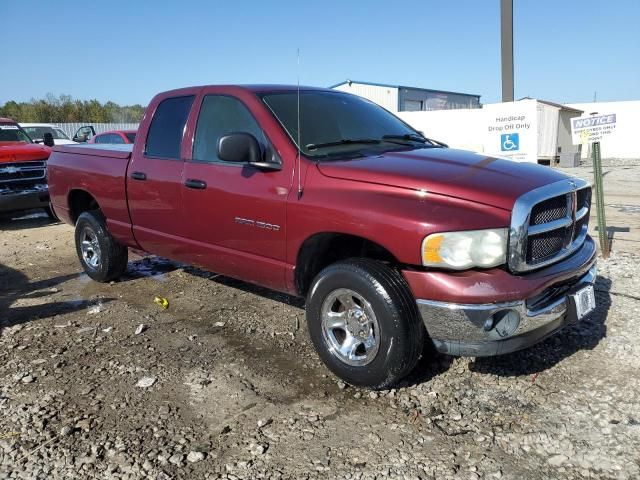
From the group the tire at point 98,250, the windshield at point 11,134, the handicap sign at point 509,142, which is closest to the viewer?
the tire at point 98,250

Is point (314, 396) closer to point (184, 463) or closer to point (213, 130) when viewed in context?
point (184, 463)

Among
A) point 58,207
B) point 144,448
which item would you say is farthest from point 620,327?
point 58,207

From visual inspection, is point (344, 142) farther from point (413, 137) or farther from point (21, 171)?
point (21, 171)

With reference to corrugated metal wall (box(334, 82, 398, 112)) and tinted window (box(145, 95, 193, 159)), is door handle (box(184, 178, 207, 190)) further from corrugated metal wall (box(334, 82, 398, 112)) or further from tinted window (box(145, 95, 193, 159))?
corrugated metal wall (box(334, 82, 398, 112))

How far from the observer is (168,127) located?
15.8ft

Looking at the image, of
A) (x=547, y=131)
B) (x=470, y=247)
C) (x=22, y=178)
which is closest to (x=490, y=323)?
(x=470, y=247)

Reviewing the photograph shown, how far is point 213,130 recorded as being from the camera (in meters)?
4.39

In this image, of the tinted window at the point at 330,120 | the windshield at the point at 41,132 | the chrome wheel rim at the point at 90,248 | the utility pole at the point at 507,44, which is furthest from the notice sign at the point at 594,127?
the windshield at the point at 41,132

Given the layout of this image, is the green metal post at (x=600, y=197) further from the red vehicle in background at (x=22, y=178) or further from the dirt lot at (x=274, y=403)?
the red vehicle in background at (x=22, y=178)

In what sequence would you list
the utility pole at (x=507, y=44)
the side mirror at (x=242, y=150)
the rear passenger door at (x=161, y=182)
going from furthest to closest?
1. the utility pole at (x=507, y=44)
2. the rear passenger door at (x=161, y=182)
3. the side mirror at (x=242, y=150)

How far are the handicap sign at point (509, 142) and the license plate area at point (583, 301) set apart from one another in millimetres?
8978

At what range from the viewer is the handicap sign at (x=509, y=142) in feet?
38.8

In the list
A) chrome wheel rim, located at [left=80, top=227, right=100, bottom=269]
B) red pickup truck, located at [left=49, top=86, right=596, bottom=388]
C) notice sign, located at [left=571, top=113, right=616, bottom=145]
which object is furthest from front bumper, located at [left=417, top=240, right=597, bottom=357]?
notice sign, located at [left=571, top=113, right=616, bottom=145]

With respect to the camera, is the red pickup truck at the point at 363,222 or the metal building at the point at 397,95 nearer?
the red pickup truck at the point at 363,222
